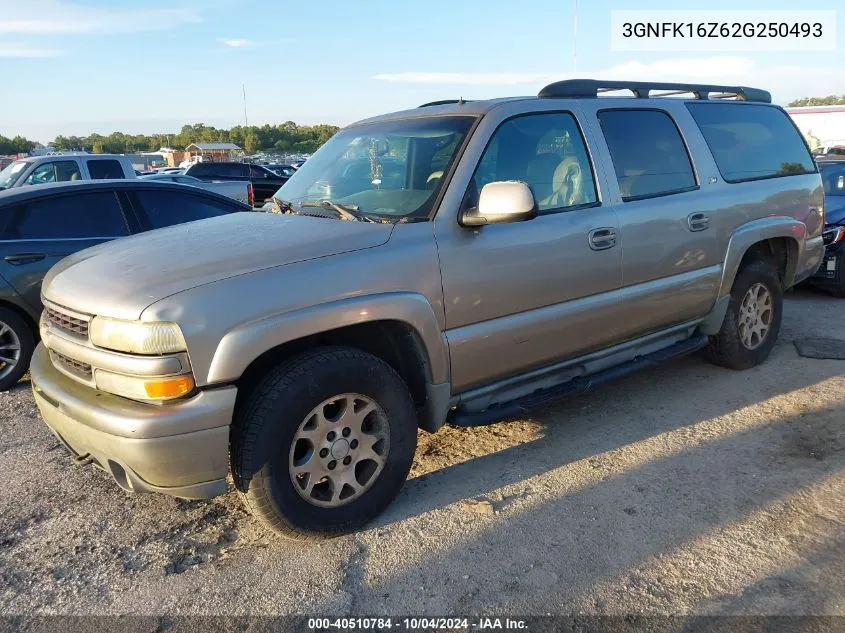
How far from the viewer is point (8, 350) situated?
16.8ft

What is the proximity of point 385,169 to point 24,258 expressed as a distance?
3.19 m

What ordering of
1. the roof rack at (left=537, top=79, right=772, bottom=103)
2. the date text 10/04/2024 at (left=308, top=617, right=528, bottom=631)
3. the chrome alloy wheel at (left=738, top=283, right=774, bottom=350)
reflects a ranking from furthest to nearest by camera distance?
1. the chrome alloy wheel at (left=738, top=283, right=774, bottom=350)
2. the roof rack at (left=537, top=79, right=772, bottom=103)
3. the date text 10/04/2024 at (left=308, top=617, right=528, bottom=631)

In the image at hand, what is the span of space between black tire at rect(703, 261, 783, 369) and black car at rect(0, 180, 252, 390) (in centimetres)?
370

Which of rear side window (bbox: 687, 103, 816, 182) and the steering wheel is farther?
rear side window (bbox: 687, 103, 816, 182)

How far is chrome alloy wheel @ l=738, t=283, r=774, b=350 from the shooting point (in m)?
4.94

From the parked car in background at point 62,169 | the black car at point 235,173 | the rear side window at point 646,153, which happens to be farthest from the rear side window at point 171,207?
the black car at point 235,173

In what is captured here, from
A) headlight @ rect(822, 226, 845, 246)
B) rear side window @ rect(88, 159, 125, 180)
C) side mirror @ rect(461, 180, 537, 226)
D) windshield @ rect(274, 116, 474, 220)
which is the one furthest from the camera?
rear side window @ rect(88, 159, 125, 180)

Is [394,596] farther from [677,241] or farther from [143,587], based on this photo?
[677,241]

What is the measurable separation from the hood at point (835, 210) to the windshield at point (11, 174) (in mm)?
11106

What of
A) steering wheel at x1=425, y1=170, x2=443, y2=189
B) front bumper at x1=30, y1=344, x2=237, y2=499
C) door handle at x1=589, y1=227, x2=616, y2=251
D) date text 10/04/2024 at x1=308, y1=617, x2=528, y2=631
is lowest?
date text 10/04/2024 at x1=308, y1=617, x2=528, y2=631

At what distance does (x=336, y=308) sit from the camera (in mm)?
2822

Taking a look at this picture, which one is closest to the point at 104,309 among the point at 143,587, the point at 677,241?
the point at 143,587

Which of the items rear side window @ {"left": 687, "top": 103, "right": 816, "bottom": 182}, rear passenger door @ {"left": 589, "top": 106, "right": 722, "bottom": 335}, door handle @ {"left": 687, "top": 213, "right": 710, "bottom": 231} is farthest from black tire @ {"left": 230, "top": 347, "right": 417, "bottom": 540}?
rear side window @ {"left": 687, "top": 103, "right": 816, "bottom": 182}

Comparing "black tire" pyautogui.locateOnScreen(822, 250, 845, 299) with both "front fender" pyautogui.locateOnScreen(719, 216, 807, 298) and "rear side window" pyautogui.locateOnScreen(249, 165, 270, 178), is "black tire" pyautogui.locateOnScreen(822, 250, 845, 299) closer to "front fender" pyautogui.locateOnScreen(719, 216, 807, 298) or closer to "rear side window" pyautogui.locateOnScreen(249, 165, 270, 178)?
"front fender" pyautogui.locateOnScreen(719, 216, 807, 298)
